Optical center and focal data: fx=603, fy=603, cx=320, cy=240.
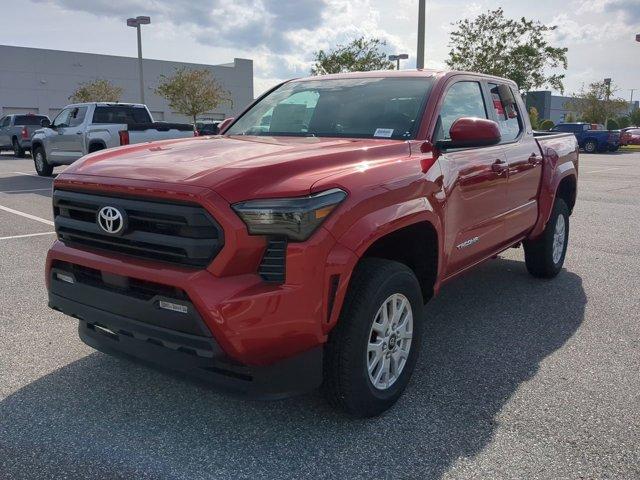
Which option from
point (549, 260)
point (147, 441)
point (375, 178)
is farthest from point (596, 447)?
point (549, 260)

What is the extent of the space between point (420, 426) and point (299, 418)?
62 cm

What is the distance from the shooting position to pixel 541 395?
3.39 metres

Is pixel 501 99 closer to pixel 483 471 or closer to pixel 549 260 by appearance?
pixel 549 260

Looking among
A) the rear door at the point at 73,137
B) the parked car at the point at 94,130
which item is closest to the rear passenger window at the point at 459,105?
the parked car at the point at 94,130

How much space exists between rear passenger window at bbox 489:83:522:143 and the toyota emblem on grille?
9.92 ft

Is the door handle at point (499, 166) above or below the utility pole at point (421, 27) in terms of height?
below

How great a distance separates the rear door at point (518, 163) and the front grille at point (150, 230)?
8.91 ft

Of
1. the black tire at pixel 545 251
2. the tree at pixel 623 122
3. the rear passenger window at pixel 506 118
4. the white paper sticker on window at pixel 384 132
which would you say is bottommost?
the black tire at pixel 545 251

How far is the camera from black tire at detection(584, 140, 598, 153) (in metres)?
31.6

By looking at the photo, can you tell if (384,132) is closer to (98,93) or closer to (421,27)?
(421,27)

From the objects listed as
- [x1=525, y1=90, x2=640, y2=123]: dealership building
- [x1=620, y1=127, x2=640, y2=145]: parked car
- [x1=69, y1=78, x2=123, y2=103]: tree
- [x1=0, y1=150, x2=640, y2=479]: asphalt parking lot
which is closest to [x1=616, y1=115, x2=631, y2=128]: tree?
[x1=525, y1=90, x2=640, y2=123]: dealership building

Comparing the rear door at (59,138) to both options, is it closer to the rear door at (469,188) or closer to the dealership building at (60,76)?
the rear door at (469,188)

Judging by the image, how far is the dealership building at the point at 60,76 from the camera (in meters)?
45.2

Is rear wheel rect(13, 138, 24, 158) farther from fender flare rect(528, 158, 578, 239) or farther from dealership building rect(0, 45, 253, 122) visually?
fender flare rect(528, 158, 578, 239)
